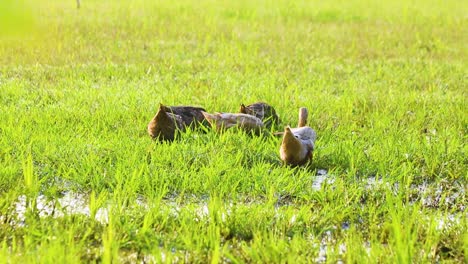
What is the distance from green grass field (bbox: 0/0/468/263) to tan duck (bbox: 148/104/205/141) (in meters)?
0.10

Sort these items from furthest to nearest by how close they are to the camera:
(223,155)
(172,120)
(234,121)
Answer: (234,121) → (172,120) → (223,155)

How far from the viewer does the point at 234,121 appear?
14.9ft

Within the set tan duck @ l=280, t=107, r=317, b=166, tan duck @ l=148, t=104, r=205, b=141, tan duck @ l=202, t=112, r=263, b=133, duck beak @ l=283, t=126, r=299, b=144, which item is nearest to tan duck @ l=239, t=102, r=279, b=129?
tan duck @ l=202, t=112, r=263, b=133

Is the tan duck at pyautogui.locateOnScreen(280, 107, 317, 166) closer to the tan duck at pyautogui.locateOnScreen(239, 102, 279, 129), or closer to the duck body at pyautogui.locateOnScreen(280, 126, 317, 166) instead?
the duck body at pyautogui.locateOnScreen(280, 126, 317, 166)

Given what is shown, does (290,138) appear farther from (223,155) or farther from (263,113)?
(263,113)

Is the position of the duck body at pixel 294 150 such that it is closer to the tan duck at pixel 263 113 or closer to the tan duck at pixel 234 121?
the tan duck at pixel 234 121

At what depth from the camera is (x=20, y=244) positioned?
284 cm

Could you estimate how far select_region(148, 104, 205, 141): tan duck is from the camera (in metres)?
4.31

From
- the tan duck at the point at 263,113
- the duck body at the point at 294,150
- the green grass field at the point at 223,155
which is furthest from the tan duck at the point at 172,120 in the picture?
the duck body at the point at 294,150

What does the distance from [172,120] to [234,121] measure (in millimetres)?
420

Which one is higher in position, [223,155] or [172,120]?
[172,120]

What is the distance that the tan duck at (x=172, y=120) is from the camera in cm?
431

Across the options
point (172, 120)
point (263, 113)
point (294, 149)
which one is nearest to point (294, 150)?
point (294, 149)

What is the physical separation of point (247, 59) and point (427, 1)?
7512 mm
